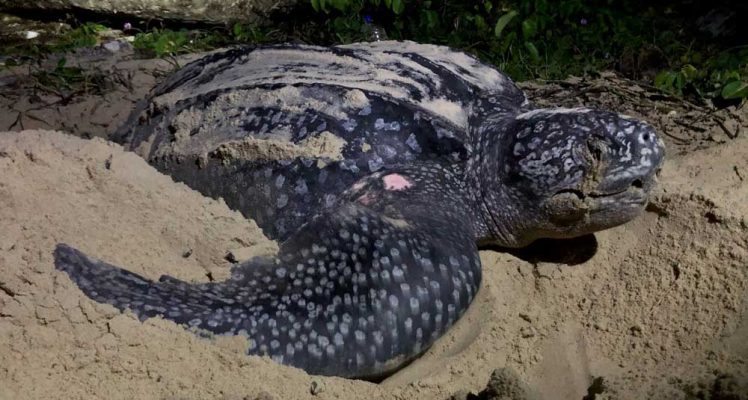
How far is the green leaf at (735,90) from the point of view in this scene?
2609mm

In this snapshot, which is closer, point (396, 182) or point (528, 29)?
point (396, 182)

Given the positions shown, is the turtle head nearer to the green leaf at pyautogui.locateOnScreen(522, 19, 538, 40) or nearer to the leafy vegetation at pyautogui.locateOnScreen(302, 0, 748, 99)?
the leafy vegetation at pyautogui.locateOnScreen(302, 0, 748, 99)

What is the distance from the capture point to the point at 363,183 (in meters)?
1.91

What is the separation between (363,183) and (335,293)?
0.43 m

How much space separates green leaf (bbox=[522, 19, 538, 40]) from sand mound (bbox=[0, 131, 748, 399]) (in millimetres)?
1844

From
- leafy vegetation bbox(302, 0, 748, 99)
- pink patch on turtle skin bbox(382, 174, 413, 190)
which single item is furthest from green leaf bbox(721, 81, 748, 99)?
pink patch on turtle skin bbox(382, 174, 413, 190)

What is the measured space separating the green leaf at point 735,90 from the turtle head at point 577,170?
1.02m

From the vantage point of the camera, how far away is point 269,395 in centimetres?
132

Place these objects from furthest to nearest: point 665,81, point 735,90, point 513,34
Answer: point 513,34 → point 665,81 → point 735,90

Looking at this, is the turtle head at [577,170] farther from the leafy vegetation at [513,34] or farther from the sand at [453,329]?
the leafy vegetation at [513,34]

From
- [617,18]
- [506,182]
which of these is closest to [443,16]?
[617,18]

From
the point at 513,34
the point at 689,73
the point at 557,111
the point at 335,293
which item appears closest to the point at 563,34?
the point at 513,34

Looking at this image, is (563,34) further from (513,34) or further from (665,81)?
(665,81)

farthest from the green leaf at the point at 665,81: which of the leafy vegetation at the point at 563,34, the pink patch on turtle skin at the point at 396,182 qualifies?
the pink patch on turtle skin at the point at 396,182
